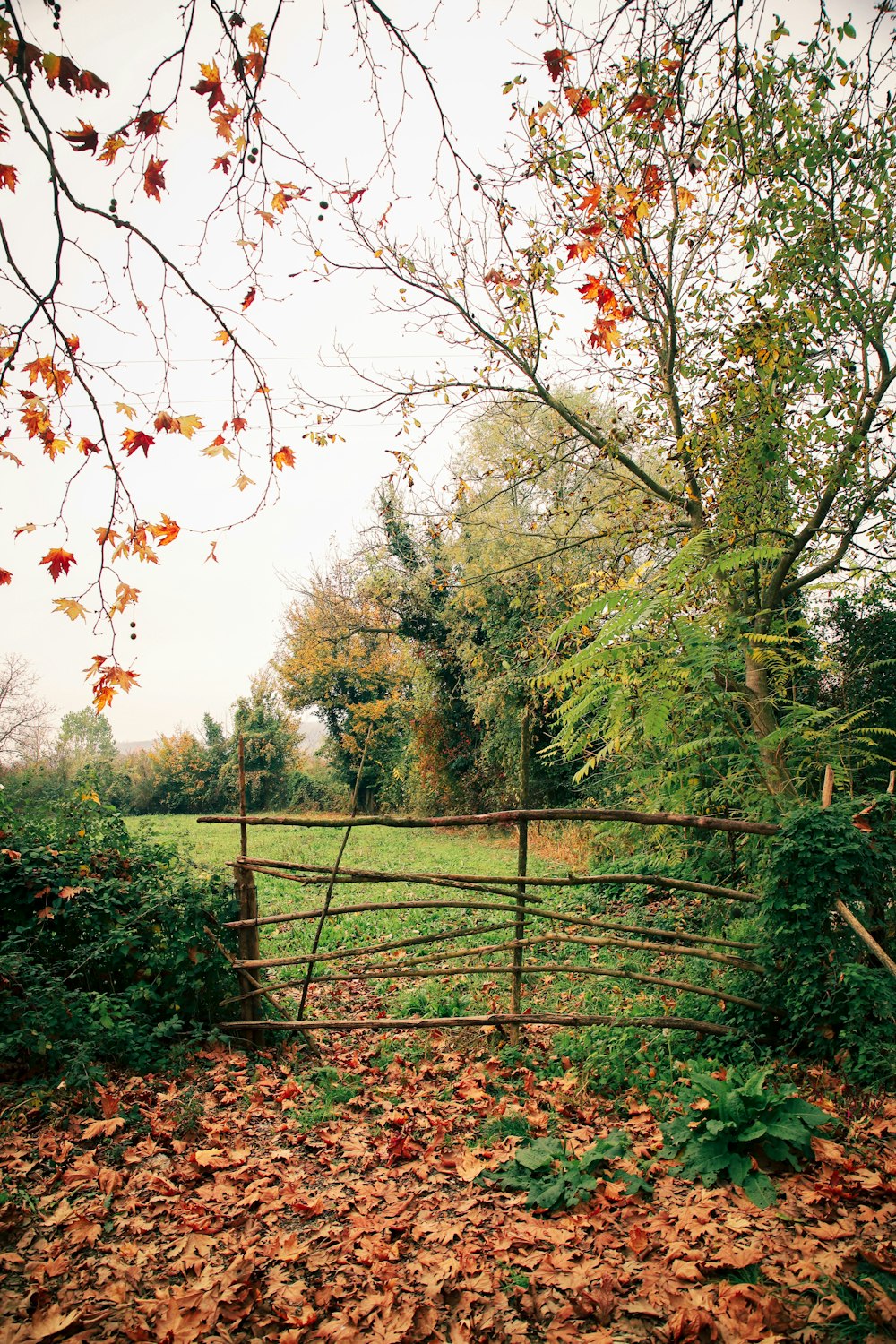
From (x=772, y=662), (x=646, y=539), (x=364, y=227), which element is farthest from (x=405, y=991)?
(x=364, y=227)

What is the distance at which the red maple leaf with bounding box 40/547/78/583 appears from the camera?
2785 millimetres

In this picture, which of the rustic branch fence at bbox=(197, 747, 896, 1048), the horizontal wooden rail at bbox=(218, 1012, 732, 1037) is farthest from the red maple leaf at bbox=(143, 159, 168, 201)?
the horizontal wooden rail at bbox=(218, 1012, 732, 1037)

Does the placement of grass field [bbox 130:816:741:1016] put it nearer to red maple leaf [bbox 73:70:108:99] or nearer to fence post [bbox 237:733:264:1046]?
fence post [bbox 237:733:264:1046]

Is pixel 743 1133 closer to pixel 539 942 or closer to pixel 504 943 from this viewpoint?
pixel 539 942

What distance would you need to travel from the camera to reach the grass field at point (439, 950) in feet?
15.0

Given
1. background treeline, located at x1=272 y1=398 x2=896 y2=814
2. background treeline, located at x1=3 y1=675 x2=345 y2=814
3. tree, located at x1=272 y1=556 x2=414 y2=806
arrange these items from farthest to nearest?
background treeline, located at x1=3 y1=675 x2=345 y2=814, tree, located at x1=272 y1=556 x2=414 y2=806, background treeline, located at x1=272 y1=398 x2=896 y2=814

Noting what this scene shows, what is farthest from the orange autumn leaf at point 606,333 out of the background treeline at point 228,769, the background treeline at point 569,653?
the background treeline at point 228,769

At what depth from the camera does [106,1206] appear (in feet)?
8.66

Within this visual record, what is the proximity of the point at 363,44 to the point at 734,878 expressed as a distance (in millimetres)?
5360

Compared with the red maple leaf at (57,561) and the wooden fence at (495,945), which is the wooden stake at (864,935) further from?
the red maple leaf at (57,561)

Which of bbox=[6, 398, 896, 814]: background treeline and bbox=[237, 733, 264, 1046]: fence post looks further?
bbox=[6, 398, 896, 814]: background treeline

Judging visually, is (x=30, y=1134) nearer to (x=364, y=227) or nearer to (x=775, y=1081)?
(x=775, y=1081)

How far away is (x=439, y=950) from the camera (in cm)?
617

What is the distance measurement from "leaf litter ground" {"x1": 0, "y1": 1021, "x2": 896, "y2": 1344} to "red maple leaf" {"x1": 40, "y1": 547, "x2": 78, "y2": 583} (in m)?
2.36
